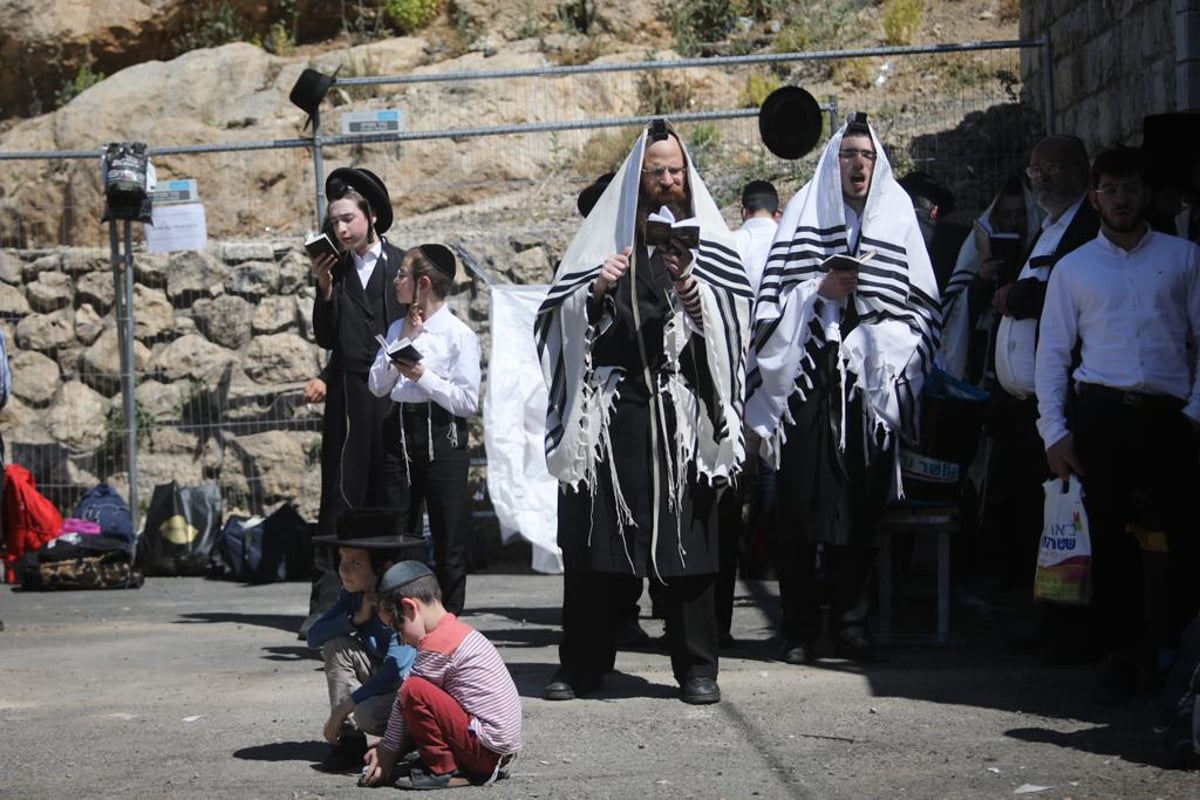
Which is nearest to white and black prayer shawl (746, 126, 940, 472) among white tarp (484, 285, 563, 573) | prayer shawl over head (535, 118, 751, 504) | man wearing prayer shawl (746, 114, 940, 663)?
man wearing prayer shawl (746, 114, 940, 663)

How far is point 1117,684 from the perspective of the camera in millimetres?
6230

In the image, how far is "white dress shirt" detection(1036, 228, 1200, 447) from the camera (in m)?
6.23

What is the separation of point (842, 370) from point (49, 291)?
7245 millimetres

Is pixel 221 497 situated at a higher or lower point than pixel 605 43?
lower

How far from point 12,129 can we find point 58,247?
13.1 ft

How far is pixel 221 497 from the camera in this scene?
11633 millimetres

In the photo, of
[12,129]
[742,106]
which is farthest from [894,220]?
[12,129]

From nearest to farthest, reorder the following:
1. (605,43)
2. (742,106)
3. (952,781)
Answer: (952,781), (742,106), (605,43)

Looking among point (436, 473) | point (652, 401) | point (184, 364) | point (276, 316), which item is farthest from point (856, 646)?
point (184, 364)

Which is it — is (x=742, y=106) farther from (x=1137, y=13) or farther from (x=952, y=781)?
(x=952, y=781)

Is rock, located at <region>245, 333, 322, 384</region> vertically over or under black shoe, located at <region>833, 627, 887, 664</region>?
over

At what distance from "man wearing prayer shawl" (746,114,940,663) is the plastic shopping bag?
72cm

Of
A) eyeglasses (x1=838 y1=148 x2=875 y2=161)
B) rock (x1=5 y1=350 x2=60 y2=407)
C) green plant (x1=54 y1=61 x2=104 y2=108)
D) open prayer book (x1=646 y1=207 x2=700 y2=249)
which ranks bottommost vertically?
rock (x1=5 y1=350 x2=60 y2=407)

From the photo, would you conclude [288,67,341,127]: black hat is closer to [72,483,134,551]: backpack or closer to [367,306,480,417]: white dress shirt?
[72,483,134,551]: backpack
